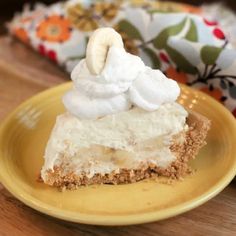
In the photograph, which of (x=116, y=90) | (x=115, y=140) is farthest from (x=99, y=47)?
(x=115, y=140)

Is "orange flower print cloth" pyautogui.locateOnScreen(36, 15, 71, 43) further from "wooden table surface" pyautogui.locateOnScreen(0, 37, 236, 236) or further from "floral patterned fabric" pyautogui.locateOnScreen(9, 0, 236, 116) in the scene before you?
"wooden table surface" pyautogui.locateOnScreen(0, 37, 236, 236)

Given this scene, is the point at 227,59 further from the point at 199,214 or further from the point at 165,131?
the point at 199,214

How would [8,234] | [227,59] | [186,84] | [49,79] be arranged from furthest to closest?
1. [49,79]
2. [186,84]
3. [227,59]
4. [8,234]

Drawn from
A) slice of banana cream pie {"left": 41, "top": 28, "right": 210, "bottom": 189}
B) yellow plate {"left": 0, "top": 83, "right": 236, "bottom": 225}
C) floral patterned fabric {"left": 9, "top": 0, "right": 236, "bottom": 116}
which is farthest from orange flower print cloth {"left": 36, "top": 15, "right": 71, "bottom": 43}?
slice of banana cream pie {"left": 41, "top": 28, "right": 210, "bottom": 189}

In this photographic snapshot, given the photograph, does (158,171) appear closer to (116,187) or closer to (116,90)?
(116,187)

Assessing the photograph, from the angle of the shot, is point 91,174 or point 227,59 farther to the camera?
point 227,59

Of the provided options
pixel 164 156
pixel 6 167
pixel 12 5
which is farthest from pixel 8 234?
pixel 12 5
